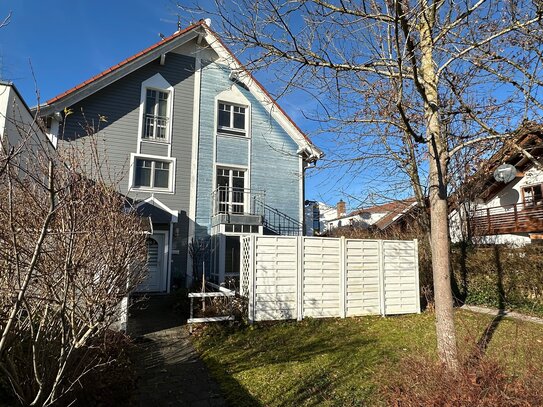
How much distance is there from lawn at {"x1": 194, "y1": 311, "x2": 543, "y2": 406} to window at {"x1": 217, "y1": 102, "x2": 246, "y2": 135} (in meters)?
9.25

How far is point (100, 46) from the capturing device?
28.7ft

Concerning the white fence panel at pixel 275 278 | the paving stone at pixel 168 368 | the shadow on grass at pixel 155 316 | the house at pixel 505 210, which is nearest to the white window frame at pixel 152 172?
the shadow on grass at pixel 155 316

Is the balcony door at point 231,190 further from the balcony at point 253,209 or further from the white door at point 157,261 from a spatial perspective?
the white door at point 157,261

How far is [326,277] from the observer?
30.4ft

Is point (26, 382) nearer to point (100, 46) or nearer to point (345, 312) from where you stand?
point (345, 312)

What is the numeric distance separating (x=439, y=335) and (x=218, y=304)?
536 centimetres

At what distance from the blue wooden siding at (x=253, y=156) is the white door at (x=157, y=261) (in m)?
1.50

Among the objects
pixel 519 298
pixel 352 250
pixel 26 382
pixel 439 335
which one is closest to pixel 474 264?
pixel 519 298

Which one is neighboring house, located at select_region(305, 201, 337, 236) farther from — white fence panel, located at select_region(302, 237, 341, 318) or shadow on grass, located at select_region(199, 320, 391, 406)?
shadow on grass, located at select_region(199, 320, 391, 406)

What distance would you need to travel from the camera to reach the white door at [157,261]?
13.0 meters

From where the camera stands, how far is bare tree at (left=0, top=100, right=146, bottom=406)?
281cm

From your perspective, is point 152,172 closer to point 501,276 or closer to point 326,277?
point 326,277

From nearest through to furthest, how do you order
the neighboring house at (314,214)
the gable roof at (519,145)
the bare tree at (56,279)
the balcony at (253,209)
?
the bare tree at (56,279) < the gable roof at (519,145) < the neighboring house at (314,214) < the balcony at (253,209)

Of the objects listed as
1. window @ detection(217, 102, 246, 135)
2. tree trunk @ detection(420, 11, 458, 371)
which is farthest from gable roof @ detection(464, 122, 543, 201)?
window @ detection(217, 102, 246, 135)
